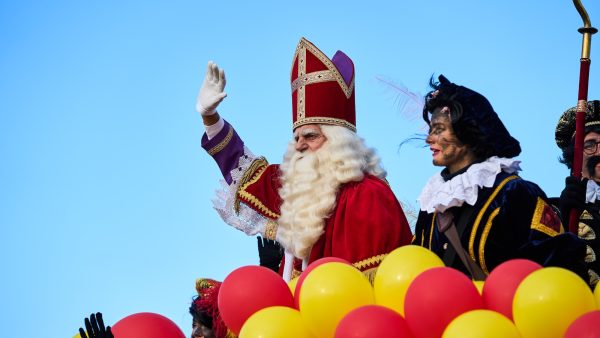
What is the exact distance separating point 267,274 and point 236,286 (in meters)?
0.12

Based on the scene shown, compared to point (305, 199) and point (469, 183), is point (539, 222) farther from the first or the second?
point (305, 199)

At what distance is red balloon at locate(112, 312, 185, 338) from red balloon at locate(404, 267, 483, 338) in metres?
0.85

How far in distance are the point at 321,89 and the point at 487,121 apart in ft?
4.48

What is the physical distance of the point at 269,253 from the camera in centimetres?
631

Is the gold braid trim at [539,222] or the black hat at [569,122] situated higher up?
the black hat at [569,122]

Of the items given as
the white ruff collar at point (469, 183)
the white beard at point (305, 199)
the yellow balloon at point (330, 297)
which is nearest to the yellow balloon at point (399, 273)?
the yellow balloon at point (330, 297)

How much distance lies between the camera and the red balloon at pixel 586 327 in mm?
2713

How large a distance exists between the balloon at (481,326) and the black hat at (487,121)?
1.89 meters

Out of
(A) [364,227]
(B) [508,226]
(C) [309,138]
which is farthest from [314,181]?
(B) [508,226]

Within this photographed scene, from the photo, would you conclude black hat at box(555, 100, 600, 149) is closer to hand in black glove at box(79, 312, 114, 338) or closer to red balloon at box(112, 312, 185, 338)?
red balloon at box(112, 312, 185, 338)

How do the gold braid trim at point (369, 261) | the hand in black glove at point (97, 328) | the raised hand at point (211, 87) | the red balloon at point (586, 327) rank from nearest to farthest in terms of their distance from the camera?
the red balloon at point (586, 327), the hand in black glove at point (97, 328), the gold braid trim at point (369, 261), the raised hand at point (211, 87)

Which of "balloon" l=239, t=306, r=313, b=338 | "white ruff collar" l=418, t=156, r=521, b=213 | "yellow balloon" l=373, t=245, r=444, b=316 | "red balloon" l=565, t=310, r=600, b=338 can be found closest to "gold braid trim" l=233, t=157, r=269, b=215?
"white ruff collar" l=418, t=156, r=521, b=213

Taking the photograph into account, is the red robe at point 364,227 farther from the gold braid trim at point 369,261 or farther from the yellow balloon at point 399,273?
the yellow balloon at point 399,273

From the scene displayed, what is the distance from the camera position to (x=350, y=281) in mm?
3332
